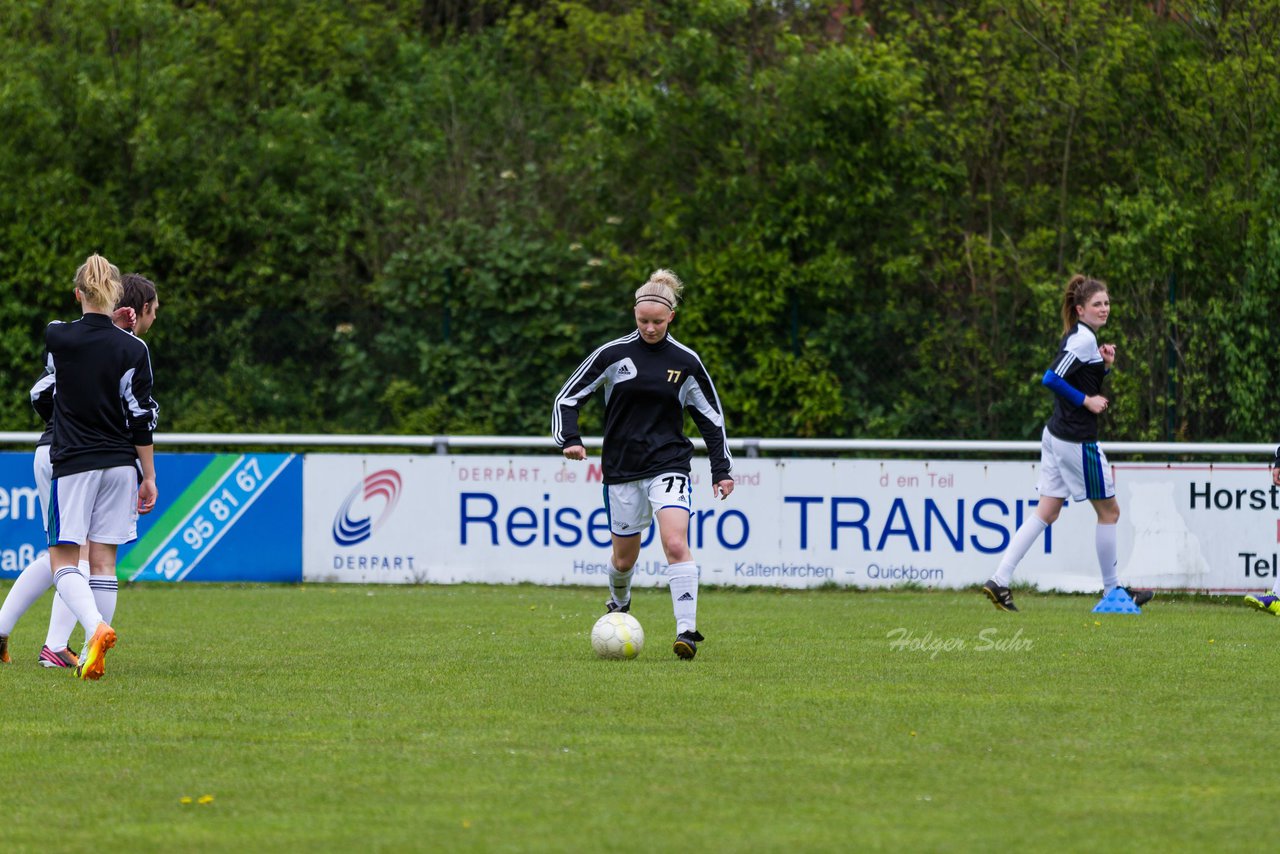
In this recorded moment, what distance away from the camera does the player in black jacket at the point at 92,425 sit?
8438mm

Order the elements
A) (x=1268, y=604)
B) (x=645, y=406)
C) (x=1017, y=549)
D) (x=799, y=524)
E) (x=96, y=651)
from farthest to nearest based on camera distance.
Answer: (x=799, y=524) → (x=1268, y=604) → (x=1017, y=549) → (x=645, y=406) → (x=96, y=651)

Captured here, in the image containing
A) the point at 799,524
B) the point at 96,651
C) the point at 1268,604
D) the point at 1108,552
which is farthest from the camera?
the point at 799,524

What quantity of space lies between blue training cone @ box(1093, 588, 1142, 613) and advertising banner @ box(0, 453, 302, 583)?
661 cm

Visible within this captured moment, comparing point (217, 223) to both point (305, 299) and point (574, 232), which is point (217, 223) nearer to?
point (305, 299)

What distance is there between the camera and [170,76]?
67.1ft

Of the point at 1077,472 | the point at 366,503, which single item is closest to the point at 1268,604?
the point at 1077,472

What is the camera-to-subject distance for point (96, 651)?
8.23 metres

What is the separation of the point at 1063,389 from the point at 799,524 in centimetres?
310

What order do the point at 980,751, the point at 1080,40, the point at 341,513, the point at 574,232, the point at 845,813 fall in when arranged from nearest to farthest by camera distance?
the point at 845,813, the point at 980,751, the point at 341,513, the point at 1080,40, the point at 574,232

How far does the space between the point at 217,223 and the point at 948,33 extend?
8495 millimetres

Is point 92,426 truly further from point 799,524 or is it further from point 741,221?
point 741,221

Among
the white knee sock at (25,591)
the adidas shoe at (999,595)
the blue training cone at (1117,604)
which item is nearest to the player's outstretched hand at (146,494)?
the white knee sock at (25,591)

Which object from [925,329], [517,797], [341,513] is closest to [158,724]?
[517,797]

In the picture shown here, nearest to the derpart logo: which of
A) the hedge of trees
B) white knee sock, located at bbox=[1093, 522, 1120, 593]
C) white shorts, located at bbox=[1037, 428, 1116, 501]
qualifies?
the hedge of trees
